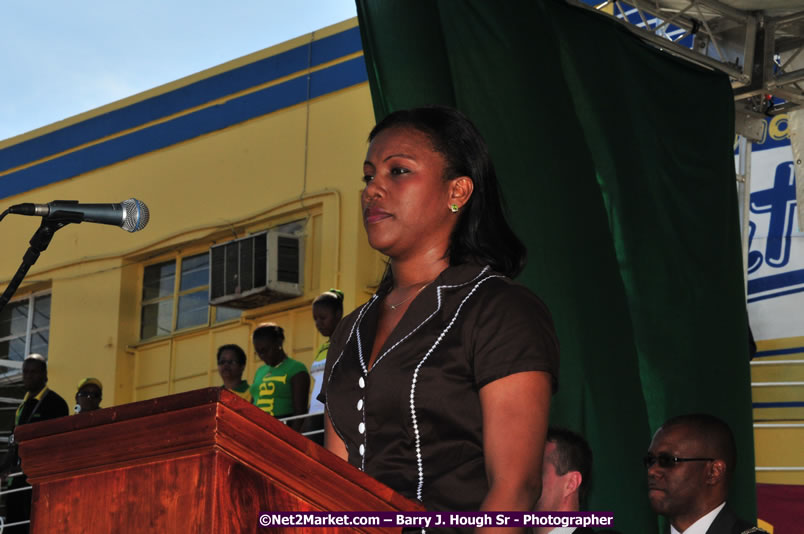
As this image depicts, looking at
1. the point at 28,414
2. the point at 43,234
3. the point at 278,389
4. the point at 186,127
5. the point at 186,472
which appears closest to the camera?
the point at 186,472

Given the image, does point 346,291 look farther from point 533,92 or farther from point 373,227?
point 373,227

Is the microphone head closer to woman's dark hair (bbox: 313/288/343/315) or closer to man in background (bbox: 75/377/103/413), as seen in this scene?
woman's dark hair (bbox: 313/288/343/315)

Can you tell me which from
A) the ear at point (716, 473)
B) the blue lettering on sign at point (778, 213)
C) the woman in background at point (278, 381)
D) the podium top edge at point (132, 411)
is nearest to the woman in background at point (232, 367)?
the woman in background at point (278, 381)

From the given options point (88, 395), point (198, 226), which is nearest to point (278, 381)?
point (88, 395)

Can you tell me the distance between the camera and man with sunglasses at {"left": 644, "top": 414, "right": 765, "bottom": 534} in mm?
3518

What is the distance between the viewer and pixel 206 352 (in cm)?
1002

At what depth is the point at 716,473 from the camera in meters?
3.57

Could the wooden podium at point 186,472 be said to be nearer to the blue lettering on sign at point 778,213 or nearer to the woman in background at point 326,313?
the woman in background at point 326,313

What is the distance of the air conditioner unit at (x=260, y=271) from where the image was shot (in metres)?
9.01

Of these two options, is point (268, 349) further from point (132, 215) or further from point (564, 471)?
point (564, 471)

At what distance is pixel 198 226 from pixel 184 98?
1248mm

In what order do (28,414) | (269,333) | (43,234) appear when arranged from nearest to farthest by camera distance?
(43,234) < (269,333) < (28,414)

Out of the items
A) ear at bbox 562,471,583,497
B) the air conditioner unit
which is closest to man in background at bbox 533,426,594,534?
ear at bbox 562,471,583,497

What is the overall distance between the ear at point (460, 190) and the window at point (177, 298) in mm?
8365
